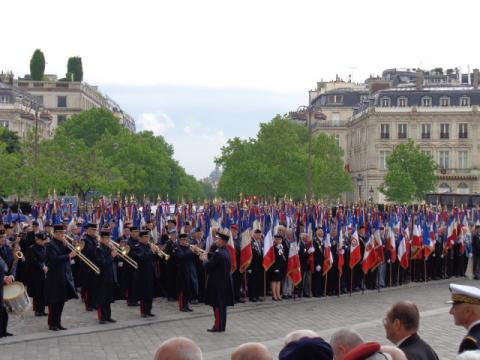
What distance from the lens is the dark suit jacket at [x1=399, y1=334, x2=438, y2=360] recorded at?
6441 millimetres

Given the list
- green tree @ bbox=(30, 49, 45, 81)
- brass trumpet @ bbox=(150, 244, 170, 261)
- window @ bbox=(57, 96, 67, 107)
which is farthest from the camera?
green tree @ bbox=(30, 49, 45, 81)

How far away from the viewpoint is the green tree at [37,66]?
121938 millimetres

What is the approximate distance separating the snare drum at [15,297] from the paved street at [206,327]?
1.61 feet

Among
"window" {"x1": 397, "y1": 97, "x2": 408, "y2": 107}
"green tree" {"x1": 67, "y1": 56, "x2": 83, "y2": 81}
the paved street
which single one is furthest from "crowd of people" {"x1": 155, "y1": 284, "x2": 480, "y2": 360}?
"green tree" {"x1": 67, "y1": 56, "x2": 83, "y2": 81}

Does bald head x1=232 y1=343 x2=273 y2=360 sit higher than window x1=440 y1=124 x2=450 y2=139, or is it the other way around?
window x1=440 y1=124 x2=450 y2=139

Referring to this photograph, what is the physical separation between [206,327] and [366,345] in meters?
11.8

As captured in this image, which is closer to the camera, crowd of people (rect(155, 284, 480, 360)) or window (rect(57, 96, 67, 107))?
crowd of people (rect(155, 284, 480, 360))

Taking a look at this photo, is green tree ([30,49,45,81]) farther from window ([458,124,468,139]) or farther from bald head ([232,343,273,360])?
bald head ([232,343,273,360])

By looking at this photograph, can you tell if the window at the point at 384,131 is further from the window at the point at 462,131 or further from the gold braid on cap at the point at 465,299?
the gold braid on cap at the point at 465,299

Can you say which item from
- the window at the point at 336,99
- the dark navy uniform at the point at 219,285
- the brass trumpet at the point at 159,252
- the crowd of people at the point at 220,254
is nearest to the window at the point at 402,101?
the window at the point at 336,99

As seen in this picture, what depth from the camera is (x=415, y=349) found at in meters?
6.49

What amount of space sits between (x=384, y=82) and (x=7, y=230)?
89706mm

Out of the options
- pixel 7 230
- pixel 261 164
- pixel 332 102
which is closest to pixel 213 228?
pixel 7 230

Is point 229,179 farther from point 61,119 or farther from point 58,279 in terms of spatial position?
point 58,279
